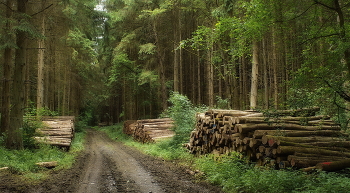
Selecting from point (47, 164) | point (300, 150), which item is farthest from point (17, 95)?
point (300, 150)

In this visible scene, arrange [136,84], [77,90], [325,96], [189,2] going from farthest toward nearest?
[77,90] < [136,84] < [189,2] < [325,96]

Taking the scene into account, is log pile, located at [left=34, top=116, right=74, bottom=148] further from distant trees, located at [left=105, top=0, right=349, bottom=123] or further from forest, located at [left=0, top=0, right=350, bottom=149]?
distant trees, located at [left=105, top=0, right=349, bottom=123]

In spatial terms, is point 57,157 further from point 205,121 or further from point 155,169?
point 205,121

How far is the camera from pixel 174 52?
23516 mm

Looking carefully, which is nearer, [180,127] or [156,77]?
[180,127]

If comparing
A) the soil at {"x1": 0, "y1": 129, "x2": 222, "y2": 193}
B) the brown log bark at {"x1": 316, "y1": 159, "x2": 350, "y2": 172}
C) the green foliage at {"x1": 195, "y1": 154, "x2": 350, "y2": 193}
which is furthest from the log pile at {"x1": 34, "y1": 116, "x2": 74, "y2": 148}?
the brown log bark at {"x1": 316, "y1": 159, "x2": 350, "y2": 172}

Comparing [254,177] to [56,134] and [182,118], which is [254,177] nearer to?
[182,118]

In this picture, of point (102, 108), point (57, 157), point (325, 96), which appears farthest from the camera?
point (102, 108)

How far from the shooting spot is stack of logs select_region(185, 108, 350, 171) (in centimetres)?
691

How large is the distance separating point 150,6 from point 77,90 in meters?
14.3

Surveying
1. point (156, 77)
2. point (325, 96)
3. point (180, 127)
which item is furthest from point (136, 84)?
point (325, 96)

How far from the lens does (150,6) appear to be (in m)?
22.2

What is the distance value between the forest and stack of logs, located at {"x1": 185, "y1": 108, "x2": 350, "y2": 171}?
2.04 feet

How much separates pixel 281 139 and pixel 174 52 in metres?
17.4
